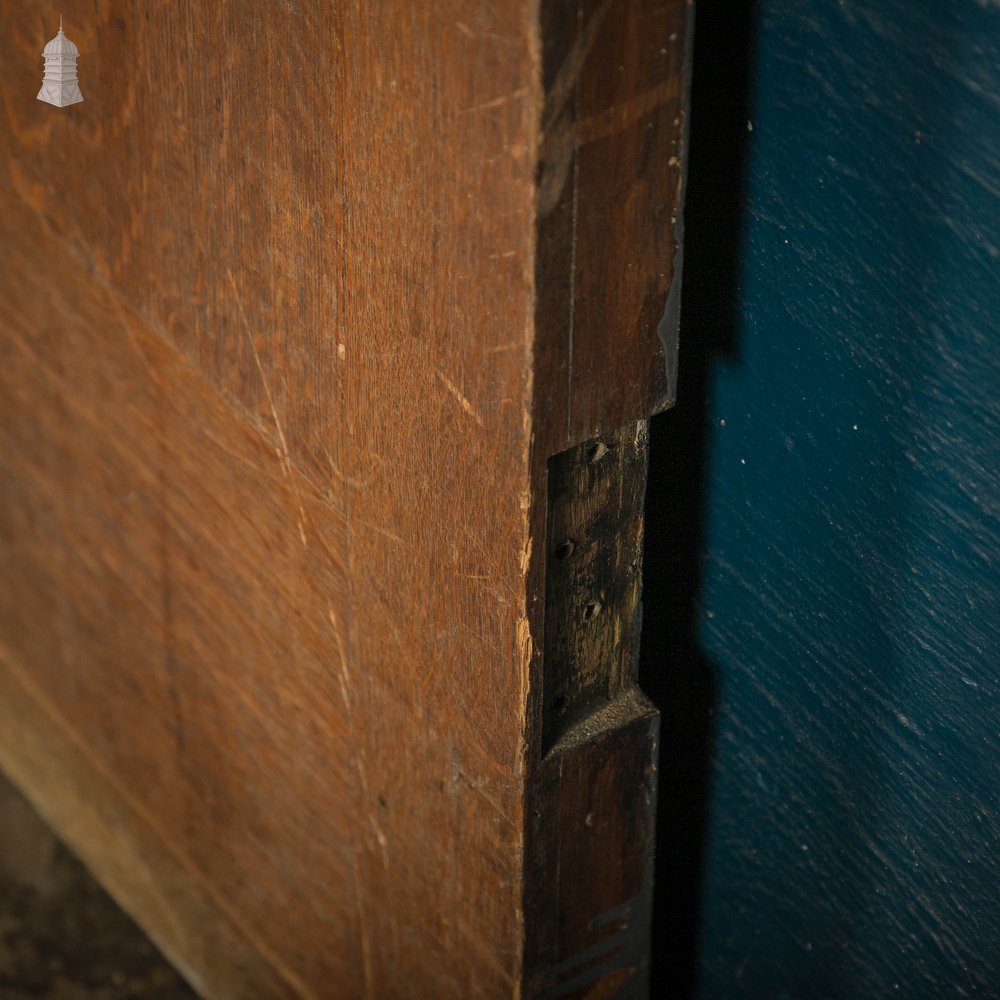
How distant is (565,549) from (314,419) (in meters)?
0.21

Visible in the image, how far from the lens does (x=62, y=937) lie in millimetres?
1939

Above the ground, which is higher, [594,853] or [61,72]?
[61,72]

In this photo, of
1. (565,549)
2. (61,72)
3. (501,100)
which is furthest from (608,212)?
(61,72)

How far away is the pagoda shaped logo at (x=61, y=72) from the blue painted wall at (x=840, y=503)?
52cm

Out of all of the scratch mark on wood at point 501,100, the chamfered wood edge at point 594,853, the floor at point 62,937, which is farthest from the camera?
the floor at point 62,937

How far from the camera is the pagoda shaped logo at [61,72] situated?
46.8 inches

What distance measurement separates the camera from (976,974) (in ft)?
3.49

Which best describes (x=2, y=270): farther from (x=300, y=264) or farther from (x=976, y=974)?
(x=976, y=974)

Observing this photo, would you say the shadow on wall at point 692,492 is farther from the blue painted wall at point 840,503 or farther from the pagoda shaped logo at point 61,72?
the pagoda shaped logo at point 61,72

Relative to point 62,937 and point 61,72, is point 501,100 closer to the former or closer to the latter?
point 61,72

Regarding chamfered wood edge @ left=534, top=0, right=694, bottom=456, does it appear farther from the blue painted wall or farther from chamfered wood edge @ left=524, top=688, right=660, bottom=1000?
chamfered wood edge @ left=524, top=688, right=660, bottom=1000

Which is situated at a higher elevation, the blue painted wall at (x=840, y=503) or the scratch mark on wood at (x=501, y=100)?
the scratch mark on wood at (x=501, y=100)

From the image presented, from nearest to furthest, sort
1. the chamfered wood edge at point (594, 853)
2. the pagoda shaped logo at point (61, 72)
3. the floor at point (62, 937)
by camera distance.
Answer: the chamfered wood edge at point (594, 853)
the pagoda shaped logo at point (61, 72)
the floor at point (62, 937)

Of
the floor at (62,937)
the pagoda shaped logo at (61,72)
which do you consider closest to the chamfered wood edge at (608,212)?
the pagoda shaped logo at (61,72)
